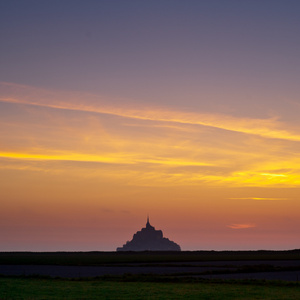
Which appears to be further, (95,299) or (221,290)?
(221,290)

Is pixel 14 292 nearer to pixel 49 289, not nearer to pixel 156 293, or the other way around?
pixel 49 289

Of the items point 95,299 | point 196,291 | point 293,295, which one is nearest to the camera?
point 95,299

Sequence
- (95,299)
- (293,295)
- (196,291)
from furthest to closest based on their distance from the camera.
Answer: (196,291) < (293,295) < (95,299)

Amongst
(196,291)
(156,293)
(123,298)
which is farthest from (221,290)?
(123,298)

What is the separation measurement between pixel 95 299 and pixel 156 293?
8.38 metres

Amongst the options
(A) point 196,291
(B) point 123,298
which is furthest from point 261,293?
(B) point 123,298

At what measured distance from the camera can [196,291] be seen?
165ft

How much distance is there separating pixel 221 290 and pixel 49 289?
775 inches

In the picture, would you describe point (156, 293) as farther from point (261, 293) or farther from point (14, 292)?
point (14, 292)

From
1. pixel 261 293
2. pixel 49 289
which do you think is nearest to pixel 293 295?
pixel 261 293

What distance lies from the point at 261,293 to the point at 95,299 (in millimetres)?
17963

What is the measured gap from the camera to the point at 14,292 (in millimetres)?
47594

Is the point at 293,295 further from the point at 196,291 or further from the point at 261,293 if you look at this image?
the point at 196,291

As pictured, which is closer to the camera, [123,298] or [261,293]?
[123,298]
